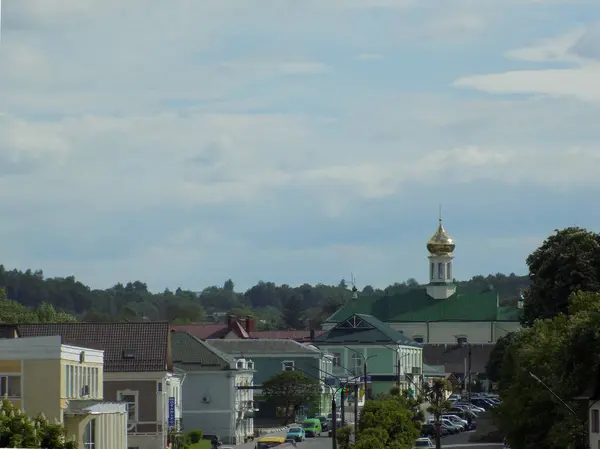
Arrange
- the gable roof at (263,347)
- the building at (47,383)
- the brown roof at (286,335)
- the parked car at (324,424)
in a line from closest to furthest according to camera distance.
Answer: the building at (47,383)
the parked car at (324,424)
the gable roof at (263,347)
the brown roof at (286,335)

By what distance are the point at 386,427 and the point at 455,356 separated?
126 metres

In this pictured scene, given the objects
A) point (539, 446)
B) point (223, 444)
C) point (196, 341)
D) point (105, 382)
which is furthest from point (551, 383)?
point (196, 341)

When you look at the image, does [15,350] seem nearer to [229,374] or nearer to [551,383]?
[551,383]

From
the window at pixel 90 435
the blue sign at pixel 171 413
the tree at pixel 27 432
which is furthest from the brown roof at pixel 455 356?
the tree at pixel 27 432

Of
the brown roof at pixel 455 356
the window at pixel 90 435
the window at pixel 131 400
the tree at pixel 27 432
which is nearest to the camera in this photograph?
the tree at pixel 27 432

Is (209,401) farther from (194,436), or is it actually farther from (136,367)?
(136,367)

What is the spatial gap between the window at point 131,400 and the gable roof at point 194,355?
2094 cm

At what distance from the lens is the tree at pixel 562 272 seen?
275 ft

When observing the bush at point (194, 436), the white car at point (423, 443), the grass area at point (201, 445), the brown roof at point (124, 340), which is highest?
the brown roof at point (124, 340)

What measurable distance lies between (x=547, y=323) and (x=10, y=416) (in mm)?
27640

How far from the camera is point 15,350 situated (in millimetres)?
58625

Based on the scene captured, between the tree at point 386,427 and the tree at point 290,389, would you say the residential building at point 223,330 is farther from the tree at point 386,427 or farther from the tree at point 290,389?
the tree at point 386,427

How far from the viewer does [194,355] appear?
333 feet

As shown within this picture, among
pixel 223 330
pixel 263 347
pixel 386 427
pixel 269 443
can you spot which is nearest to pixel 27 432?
pixel 386 427
